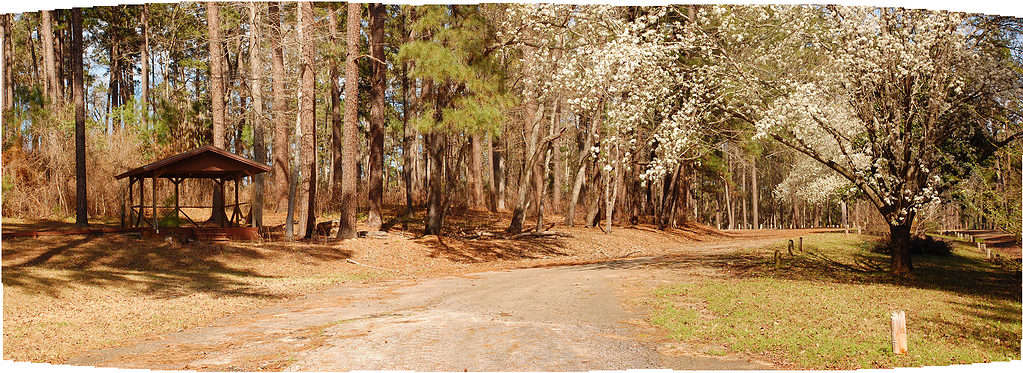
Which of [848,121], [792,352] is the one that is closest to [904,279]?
[848,121]

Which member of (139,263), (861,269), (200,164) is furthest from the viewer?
(200,164)

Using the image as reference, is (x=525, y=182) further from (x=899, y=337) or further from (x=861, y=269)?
(x=899, y=337)

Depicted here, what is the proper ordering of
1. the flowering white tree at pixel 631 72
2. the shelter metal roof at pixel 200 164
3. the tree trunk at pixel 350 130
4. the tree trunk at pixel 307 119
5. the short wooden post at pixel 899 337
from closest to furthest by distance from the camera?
the short wooden post at pixel 899 337 → the flowering white tree at pixel 631 72 → the shelter metal roof at pixel 200 164 → the tree trunk at pixel 350 130 → the tree trunk at pixel 307 119

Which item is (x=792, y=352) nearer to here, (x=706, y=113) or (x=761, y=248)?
(x=706, y=113)

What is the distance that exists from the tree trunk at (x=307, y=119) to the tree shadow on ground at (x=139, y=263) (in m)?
2.46

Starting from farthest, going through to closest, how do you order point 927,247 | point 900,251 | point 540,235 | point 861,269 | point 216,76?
point 540,235 < point 927,247 < point 216,76 < point 861,269 < point 900,251

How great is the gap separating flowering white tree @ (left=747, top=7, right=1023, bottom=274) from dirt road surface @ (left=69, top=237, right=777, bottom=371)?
200 inches

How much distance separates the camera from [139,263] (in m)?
16.2

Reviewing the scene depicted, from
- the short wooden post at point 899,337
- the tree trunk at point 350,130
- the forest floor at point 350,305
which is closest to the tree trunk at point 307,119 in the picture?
the tree trunk at point 350,130

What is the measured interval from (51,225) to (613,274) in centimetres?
1568

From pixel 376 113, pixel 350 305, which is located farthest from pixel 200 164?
pixel 350 305

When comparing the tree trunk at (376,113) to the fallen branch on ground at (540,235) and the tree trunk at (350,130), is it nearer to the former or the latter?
the tree trunk at (350,130)

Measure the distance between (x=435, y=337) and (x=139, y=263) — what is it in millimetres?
11076

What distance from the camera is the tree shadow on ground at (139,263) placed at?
13047mm
